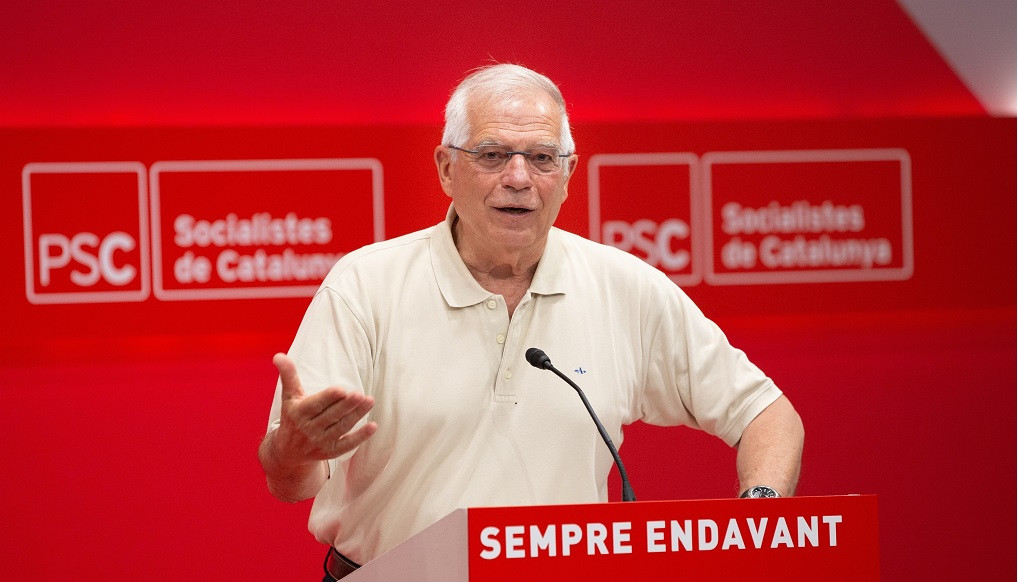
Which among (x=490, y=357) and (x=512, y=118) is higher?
(x=512, y=118)

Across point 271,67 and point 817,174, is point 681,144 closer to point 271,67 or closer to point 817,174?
point 817,174

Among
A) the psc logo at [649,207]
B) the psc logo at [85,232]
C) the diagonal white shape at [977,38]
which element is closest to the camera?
the psc logo at [85,232]

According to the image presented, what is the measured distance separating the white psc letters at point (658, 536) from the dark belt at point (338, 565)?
2.47ft

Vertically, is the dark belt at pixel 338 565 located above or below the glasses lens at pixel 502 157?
below

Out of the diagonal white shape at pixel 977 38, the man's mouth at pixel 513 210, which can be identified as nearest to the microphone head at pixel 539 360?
the man's mouth at pixel 513 210

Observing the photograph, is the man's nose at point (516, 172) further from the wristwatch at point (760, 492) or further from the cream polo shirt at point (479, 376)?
the wristwatch at point (760, 492)

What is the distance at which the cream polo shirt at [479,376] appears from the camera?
1981 millimetres

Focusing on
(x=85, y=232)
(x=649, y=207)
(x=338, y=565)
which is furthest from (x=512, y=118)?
(x=85, y=232)

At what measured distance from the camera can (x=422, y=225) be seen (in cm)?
325

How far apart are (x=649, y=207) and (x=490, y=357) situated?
4.59ft

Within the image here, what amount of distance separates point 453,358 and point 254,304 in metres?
1.30

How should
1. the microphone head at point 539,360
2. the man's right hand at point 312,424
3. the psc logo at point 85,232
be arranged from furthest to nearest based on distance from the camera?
the psc logo at point 85,232
the microphone head at point 539,360
the man's right hand at point 312,424

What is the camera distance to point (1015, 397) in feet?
11.5

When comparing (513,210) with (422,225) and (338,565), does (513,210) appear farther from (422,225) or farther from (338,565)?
(422,225)
